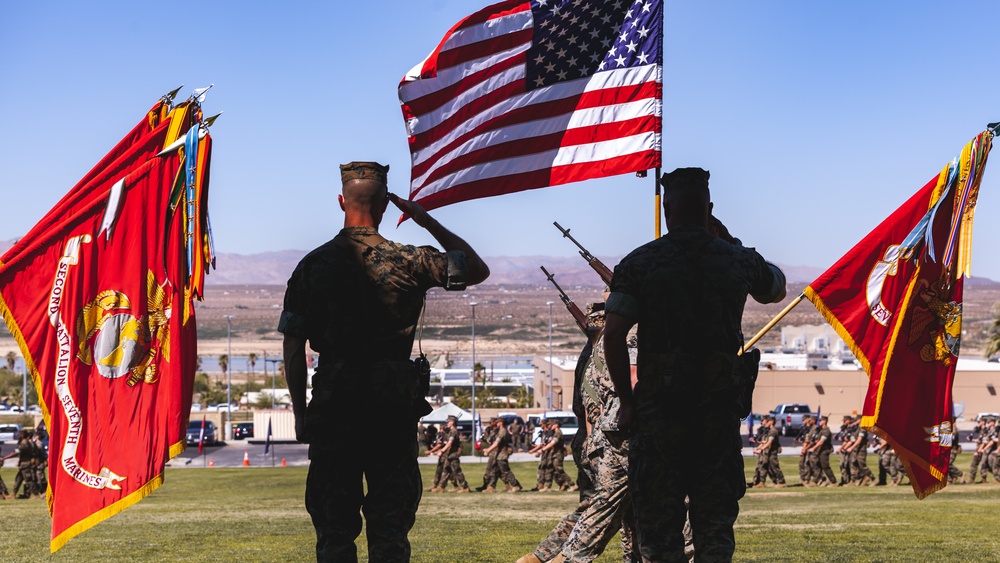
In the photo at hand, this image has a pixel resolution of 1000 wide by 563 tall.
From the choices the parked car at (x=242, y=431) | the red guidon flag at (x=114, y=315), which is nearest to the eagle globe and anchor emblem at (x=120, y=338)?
the red guidon flag at (x=114, y=315)

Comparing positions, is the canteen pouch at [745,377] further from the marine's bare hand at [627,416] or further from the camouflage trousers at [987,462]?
the camouflage trousers at [987,462]

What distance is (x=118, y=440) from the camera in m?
7.89

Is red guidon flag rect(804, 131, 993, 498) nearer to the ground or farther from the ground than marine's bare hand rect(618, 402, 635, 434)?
farther from the ground

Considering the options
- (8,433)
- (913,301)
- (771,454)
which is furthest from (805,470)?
(8,433)

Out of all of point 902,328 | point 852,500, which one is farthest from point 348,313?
point 852,500

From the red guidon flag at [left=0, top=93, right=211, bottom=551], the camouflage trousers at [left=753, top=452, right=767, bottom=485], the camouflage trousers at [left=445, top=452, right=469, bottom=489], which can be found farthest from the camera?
the camouflage trousers at [left=753, top=452, right=767, bottom=485]

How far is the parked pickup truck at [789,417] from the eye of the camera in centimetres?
6153

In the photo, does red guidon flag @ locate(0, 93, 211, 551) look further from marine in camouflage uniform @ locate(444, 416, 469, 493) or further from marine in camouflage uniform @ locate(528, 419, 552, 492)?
marine in camouflage uniform @ locate(444, 416, 469, 493)

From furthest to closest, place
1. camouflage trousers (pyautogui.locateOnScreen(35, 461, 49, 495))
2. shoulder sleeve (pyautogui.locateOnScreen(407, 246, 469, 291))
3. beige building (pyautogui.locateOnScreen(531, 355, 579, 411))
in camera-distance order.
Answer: beige building (pyautogui.locateOnScreen(531, 355, 579, 411)) → camouflage trousers (pyautogui.locateOnScreen(35, 461, 49, 495)) → shoulder sleeve (pyautogui.locateOnScreen(407, 246, 469, 291))

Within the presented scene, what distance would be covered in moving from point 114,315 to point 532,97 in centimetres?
335

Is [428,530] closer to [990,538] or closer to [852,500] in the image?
[990,538]

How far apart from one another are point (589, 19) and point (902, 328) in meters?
3.39

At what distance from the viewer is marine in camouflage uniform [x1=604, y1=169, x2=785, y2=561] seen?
551 cm

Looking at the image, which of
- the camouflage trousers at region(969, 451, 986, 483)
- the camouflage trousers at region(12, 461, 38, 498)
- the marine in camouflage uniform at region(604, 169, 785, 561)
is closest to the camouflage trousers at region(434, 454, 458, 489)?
the camouflage trousers at region(12, 461, 38, 498)
